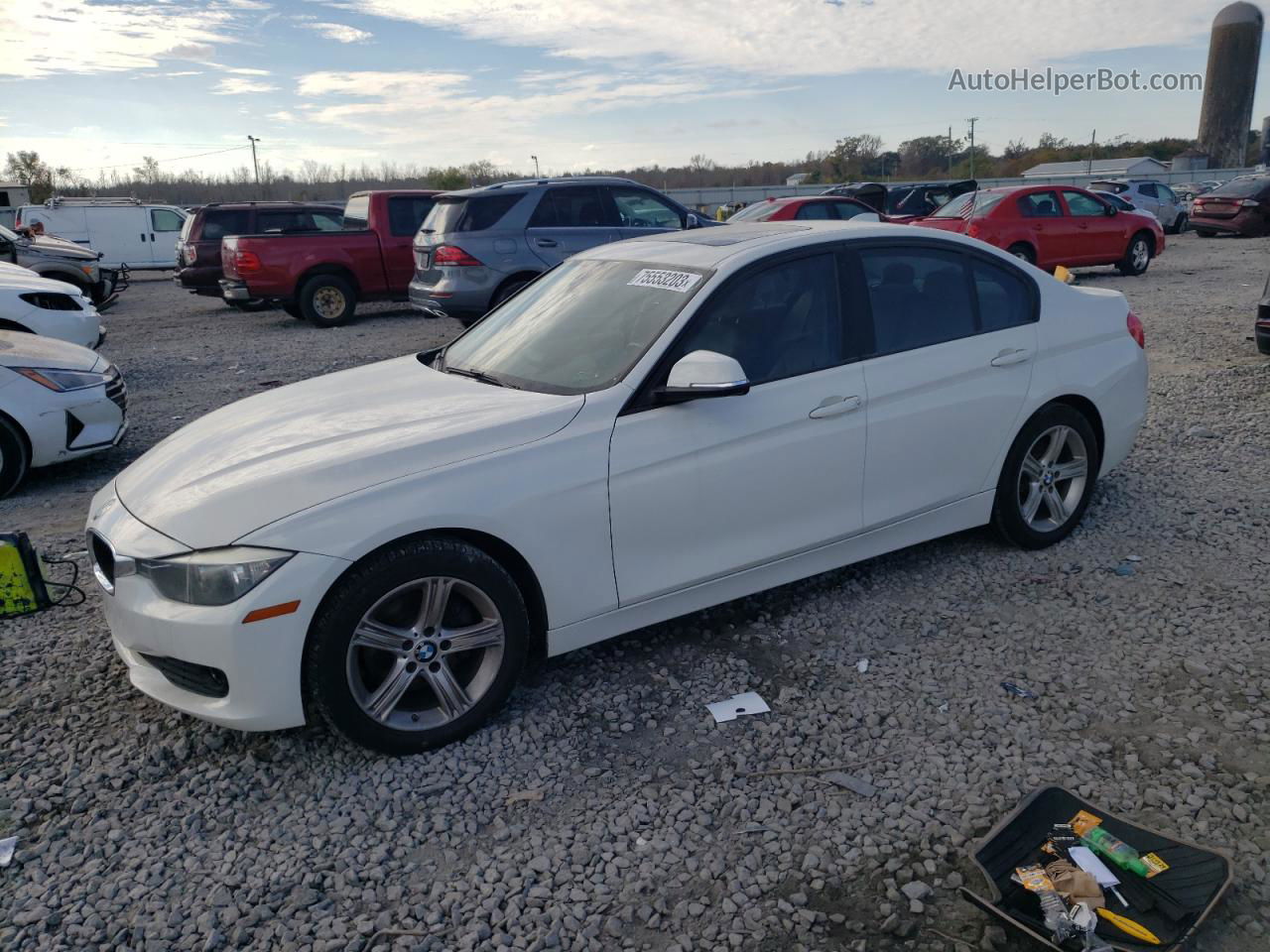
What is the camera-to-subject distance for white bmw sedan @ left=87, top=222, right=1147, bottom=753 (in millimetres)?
3156

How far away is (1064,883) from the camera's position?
8.69 ft

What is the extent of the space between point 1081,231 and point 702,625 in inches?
590

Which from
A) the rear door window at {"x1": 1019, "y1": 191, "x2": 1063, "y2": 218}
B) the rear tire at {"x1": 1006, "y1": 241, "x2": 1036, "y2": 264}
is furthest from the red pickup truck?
the rear door window at {"x1": 1019, "y1": 191, "x2": 1063, "y2": 218}

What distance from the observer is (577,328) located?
416cm

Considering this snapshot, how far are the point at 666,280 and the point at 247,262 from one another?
11987 millimetres

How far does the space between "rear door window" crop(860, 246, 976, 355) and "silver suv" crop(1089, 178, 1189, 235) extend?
26.5 metres

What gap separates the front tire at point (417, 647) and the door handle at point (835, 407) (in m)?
1.43

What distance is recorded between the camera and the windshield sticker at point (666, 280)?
13.0 ft

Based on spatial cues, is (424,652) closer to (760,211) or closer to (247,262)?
(247,262)

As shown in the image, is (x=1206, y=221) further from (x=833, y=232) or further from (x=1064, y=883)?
(x=1064, y=883)

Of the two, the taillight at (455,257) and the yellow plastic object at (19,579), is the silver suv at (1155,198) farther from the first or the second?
the yellow plastic object at (19,579)

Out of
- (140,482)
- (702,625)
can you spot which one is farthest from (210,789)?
(702,625)

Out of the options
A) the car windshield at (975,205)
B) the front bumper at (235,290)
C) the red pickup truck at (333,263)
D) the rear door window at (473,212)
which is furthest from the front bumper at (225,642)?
the car windshield at (975,205)

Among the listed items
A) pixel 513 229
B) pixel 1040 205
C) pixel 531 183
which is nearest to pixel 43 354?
pixel 513 229
